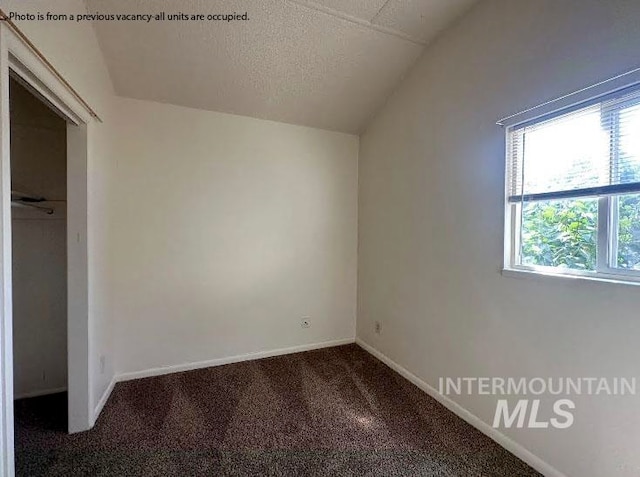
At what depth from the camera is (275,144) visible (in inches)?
122

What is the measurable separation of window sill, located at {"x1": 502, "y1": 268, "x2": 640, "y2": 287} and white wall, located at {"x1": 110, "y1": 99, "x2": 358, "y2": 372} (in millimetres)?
1859

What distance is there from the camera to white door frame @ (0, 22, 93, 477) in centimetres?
108

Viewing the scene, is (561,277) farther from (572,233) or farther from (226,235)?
(226,235)

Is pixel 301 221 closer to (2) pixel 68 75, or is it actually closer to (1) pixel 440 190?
(1) pixel 440 190

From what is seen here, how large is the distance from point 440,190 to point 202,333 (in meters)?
2.48

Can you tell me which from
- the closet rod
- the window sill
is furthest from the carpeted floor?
the closet rod

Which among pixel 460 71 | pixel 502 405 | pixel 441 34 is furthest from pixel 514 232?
pixel 441 34

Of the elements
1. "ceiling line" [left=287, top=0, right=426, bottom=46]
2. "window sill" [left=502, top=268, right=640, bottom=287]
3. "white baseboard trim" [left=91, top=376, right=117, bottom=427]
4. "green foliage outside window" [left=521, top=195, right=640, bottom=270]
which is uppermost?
Answer: "ceiling line" [left=287, top=0, right=426, bottom=46]

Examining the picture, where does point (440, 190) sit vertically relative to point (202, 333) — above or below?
above

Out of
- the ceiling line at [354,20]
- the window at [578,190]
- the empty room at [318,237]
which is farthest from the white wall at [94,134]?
the window at [578,190]

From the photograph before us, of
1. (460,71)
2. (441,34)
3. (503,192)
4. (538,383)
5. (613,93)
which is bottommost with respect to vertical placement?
(538,383)

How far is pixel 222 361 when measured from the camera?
2.92 metres

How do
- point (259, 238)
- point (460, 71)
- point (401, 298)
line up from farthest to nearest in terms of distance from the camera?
point (259, 238) < point (401, 298) < point (460, 71)

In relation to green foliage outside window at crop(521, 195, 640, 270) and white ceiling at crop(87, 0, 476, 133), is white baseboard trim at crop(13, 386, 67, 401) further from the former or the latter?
green foliage outside window at crop(521, 195, 640, 270)
